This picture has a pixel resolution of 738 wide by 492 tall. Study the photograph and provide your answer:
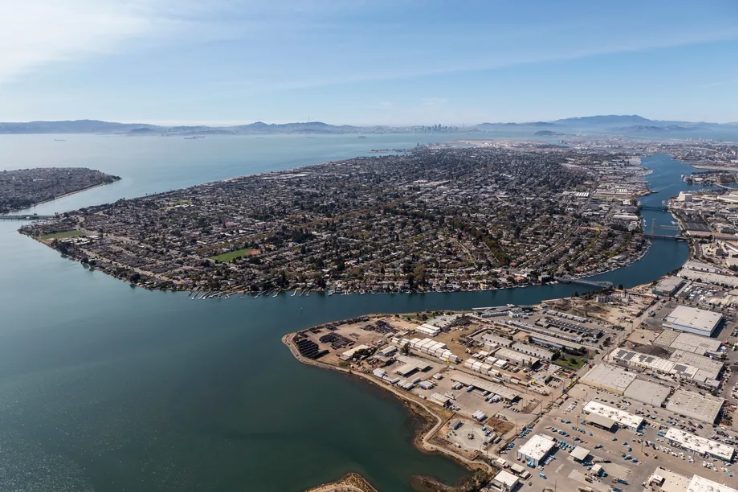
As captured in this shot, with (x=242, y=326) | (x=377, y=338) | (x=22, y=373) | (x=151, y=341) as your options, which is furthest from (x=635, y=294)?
(x=22, y=373)

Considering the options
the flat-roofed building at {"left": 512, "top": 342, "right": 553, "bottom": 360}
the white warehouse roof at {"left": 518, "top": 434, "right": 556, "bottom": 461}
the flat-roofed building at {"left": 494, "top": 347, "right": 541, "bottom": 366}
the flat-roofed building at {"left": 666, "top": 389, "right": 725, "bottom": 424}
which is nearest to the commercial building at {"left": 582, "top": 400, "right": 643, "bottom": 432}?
the flat-roofed building at {"left": 666, "top": 389, "right": 725, "bottom": 424}

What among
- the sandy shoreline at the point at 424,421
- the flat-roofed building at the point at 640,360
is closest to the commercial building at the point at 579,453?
the sandy shoreline at the point at 424,421

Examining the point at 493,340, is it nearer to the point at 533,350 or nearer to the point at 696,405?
the point at 533,350

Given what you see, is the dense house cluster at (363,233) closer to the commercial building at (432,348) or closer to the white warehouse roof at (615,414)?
the commercial building at (432,348)

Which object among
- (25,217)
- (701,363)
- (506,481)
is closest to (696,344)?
(701,363)

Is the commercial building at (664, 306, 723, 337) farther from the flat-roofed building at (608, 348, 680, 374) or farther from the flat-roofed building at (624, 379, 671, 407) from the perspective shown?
the flat-roofed building at (624, 379, 671, 407)

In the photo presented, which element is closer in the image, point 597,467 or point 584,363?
point 597,467

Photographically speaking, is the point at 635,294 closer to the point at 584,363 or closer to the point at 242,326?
the point at 584,363

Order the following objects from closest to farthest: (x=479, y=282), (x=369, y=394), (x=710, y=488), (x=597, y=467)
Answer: (x=710, y=488), (x=597, y=467), (x=369, y=394), (x=479, y=282)
